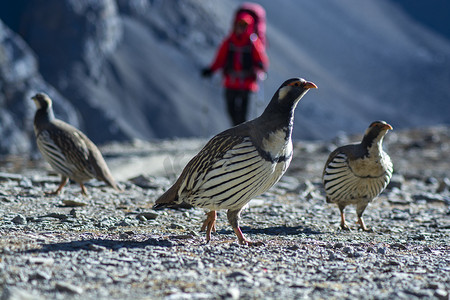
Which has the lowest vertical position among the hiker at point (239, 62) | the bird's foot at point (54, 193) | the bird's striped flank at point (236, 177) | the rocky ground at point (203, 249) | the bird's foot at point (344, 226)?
the bird's foot at point (54, 193)

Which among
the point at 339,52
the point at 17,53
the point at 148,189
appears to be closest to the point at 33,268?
the point at 148,189

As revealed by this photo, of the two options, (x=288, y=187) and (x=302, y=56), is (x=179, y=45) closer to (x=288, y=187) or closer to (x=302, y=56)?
(x=302, y=56)

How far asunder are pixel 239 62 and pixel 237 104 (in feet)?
2.99

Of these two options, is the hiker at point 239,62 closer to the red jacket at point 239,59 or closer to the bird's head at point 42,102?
the red jacket at point 239,59

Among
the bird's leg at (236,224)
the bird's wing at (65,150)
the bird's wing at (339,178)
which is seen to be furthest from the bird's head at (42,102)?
the bird's leg at (236,224)

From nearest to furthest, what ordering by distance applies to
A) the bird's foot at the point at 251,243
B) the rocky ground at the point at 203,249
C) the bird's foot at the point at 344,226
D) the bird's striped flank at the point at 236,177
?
the rocky ground at the point at 203,249 → the bird's striped flank at the point at 236,177 → the bird's foot at the point at 251,243 → the bird's foot at the point at 344,226

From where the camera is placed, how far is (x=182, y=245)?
555 cm

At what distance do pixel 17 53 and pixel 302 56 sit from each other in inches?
1019

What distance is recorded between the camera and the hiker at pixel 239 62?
13.7 metres

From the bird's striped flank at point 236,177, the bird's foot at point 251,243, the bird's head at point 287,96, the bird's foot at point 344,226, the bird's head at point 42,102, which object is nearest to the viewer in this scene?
the bird's striped flank at point 236,177

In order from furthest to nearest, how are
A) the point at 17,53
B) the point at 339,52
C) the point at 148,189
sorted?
the point at 339,52, the point at 17,53, the point at 148,189

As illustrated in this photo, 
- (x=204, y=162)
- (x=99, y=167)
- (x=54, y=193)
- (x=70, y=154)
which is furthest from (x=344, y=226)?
(x=54, y=193)

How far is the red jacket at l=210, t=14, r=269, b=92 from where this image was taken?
13.7 meters

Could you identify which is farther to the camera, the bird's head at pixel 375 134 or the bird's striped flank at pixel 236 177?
the bird's head at pixel 375 134
